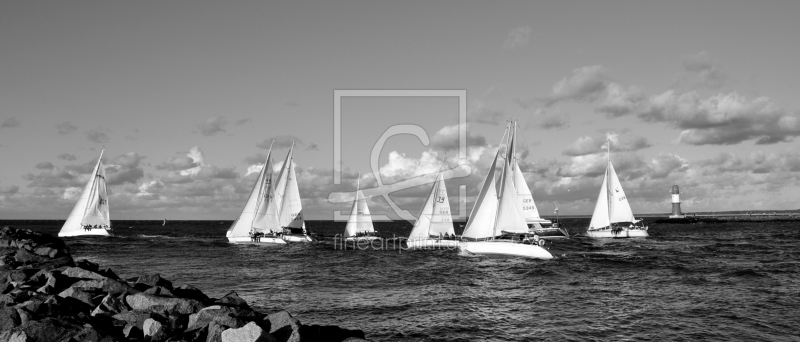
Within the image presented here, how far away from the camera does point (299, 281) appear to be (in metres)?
36.6

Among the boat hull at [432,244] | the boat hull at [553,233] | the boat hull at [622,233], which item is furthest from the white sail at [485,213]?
the boat hull at [622,233]

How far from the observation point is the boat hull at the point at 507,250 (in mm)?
52219

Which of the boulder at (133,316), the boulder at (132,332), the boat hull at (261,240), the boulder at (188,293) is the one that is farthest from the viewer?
the boat hull at (261,240)

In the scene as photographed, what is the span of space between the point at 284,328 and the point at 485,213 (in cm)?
4344

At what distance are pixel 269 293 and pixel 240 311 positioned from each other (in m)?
16.3

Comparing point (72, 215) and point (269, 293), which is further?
point (72, 215)

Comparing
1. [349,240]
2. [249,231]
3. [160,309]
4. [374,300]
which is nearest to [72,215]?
[249,231]

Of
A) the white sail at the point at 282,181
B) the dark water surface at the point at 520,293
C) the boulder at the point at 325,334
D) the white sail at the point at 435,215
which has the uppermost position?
the white sail at the point at 282,181

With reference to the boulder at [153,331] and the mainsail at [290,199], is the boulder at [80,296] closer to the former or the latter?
the boulder at [153,331]

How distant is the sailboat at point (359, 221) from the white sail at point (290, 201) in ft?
25.1

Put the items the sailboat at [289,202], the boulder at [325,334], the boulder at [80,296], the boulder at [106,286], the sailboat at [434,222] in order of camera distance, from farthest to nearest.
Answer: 1. the sailboat at [289,202]
2. the sailboat at [434,222]
3. the boulder at [106,286]
4. the boulder at [80,296]
5. the boulder at [325,334]

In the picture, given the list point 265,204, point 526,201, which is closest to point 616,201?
point 526,201

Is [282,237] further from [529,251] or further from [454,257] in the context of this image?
[529,251]

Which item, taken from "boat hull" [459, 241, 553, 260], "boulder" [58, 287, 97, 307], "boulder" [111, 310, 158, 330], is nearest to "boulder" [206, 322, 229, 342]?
"boulder" [111, 310, 158, 330]
